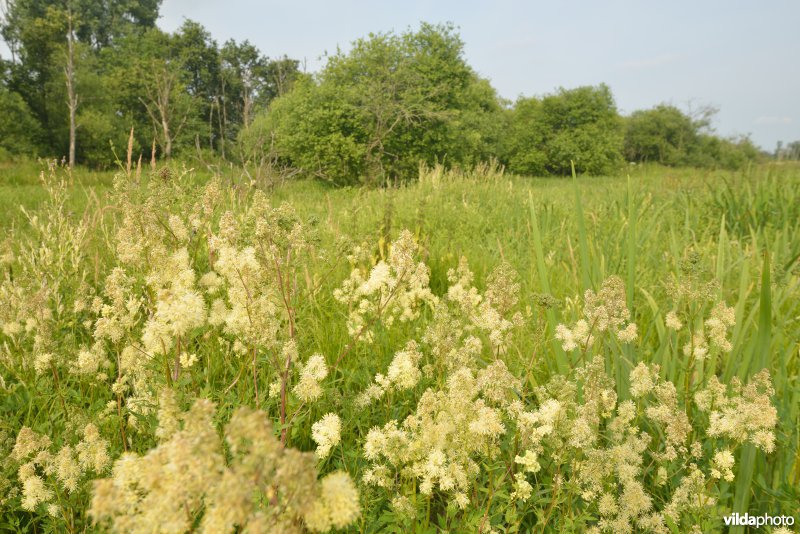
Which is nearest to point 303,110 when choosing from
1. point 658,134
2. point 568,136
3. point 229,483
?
point 229,483

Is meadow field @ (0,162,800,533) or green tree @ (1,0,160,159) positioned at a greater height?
green tree @ (1,0,160,159)

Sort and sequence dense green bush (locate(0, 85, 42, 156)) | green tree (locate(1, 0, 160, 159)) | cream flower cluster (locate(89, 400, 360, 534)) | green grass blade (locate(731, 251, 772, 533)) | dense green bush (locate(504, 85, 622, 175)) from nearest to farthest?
cream flower cluster (locate(89, 400, 360, 534)), green grass blade (locate(731, 251, 772, 533)), dense green bush (locate(0, 85, 42, 156)), green tree (locate(1, 0, 160, 159)), dense green bush (locate(504, 85, 622, 175))

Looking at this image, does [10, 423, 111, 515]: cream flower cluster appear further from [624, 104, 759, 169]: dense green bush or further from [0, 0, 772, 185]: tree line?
[624, 104, 759, 169]: dense green bush

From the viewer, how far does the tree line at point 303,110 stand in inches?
753

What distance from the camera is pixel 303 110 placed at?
2002 centimetres

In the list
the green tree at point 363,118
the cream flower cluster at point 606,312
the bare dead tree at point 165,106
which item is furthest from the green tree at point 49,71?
the cream flower cluster at point 606,312

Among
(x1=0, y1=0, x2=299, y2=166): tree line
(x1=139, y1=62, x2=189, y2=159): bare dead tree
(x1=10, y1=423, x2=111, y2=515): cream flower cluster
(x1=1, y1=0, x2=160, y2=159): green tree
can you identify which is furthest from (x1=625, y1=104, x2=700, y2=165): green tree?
(x1=10, y1=423, x2=111, y2=515): cream flower cluster

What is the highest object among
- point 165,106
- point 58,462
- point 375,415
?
point 165,106

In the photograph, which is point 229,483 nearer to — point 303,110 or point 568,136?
point 303,110

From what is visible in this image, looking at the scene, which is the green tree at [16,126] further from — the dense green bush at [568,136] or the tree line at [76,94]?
the dense green bush at [568,136]

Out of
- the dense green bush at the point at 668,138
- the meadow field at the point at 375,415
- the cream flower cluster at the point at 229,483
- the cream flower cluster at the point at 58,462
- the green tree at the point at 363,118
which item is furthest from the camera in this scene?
the dense green bush at the point at 668,138

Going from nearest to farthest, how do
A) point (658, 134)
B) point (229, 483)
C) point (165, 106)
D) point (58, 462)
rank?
point (229, 483) < point (58, 462) < point (165, 106) < point (658, 134)

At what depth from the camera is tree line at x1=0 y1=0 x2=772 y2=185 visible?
62.7 ft

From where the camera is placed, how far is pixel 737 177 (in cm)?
952
